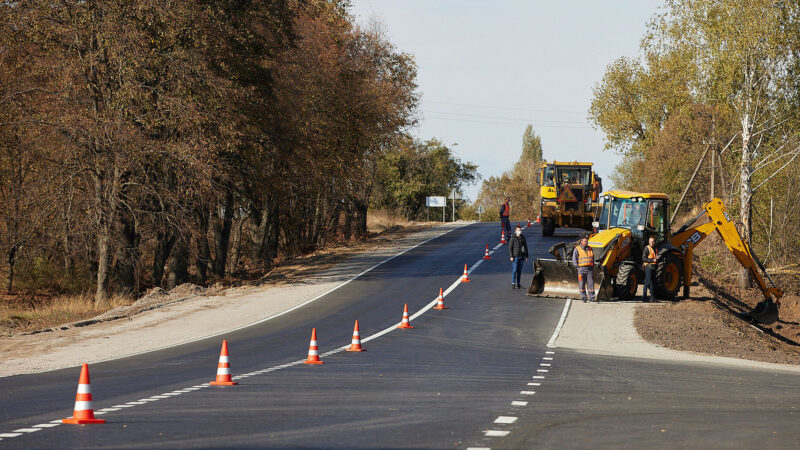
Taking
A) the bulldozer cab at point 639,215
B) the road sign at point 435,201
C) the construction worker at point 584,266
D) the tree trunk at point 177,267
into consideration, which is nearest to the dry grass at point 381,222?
the road sign at point 435,201

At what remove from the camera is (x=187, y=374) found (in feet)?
50.5

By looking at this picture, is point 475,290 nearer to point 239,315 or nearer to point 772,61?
point 239,315

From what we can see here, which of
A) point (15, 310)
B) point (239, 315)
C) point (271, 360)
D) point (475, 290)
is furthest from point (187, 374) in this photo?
point (15, 310)

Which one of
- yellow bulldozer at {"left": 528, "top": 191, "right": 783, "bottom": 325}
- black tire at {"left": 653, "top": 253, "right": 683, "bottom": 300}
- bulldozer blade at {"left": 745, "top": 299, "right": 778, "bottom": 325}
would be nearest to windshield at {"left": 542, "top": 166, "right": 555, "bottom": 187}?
yellow bulldozer at {"left": 528, "top": 191, "right": 783, "bottom": 325}

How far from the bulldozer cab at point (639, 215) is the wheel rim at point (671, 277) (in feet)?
2.88

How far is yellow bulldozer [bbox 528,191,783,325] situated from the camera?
27984mm

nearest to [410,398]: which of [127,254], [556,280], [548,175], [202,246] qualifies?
[556,280]

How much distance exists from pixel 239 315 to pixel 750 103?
2494 centimetres

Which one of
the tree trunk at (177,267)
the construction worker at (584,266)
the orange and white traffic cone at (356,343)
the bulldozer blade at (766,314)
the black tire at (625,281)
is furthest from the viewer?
the tree trunk at (177,267)

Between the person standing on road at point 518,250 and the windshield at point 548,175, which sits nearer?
the person standing on road at point 518,250

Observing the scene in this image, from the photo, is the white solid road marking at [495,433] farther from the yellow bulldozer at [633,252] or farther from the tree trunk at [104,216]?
the tree trunk at [104,216]

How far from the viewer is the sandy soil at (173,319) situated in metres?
19.6

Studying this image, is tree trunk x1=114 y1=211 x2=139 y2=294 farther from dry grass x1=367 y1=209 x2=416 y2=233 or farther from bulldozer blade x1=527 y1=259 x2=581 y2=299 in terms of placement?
dry grass x1=367 y1=209 x2=416 y2=233

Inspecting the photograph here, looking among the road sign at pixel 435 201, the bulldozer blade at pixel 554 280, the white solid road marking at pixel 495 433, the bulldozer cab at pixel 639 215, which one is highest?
the road sign at pixel 435 201
